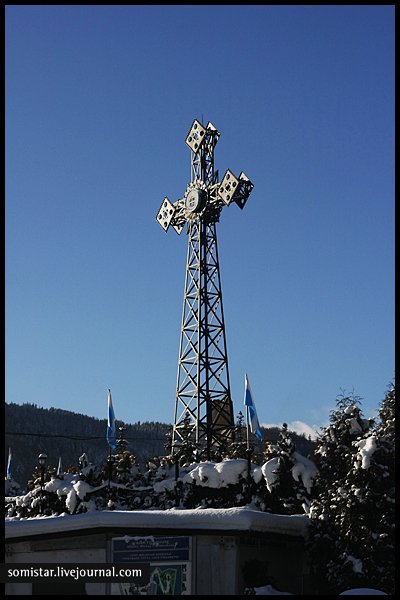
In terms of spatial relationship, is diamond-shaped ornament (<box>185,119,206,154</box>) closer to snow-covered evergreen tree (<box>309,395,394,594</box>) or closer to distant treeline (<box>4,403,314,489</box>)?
snow-covered evergreen tree (<box>309,395,394,594</box>)

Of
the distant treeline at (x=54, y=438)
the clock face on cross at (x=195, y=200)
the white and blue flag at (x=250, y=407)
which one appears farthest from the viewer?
the distant treeline at (x=54, y=438)

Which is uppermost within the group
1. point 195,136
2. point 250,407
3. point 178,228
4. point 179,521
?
point 195,136

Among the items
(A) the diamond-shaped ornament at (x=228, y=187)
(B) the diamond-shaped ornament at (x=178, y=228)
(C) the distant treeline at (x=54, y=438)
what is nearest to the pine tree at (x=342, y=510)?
(A) the diamond-shaped ornament at (x=228, y=187)

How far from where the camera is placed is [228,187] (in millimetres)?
47781

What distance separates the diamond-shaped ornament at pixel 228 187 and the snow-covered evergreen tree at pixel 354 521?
1939 cm

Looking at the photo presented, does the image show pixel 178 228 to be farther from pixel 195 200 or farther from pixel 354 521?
pixel 354 521

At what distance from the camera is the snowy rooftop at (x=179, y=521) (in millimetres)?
28172

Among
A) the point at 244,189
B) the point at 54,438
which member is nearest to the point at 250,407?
the point at 244,189

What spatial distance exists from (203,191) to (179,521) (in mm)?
23695

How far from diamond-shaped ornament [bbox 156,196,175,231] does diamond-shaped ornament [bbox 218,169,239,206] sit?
3854 mm

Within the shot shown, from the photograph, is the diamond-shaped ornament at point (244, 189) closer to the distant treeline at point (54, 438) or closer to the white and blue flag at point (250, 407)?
the white and blue flag at point (250, 407)
